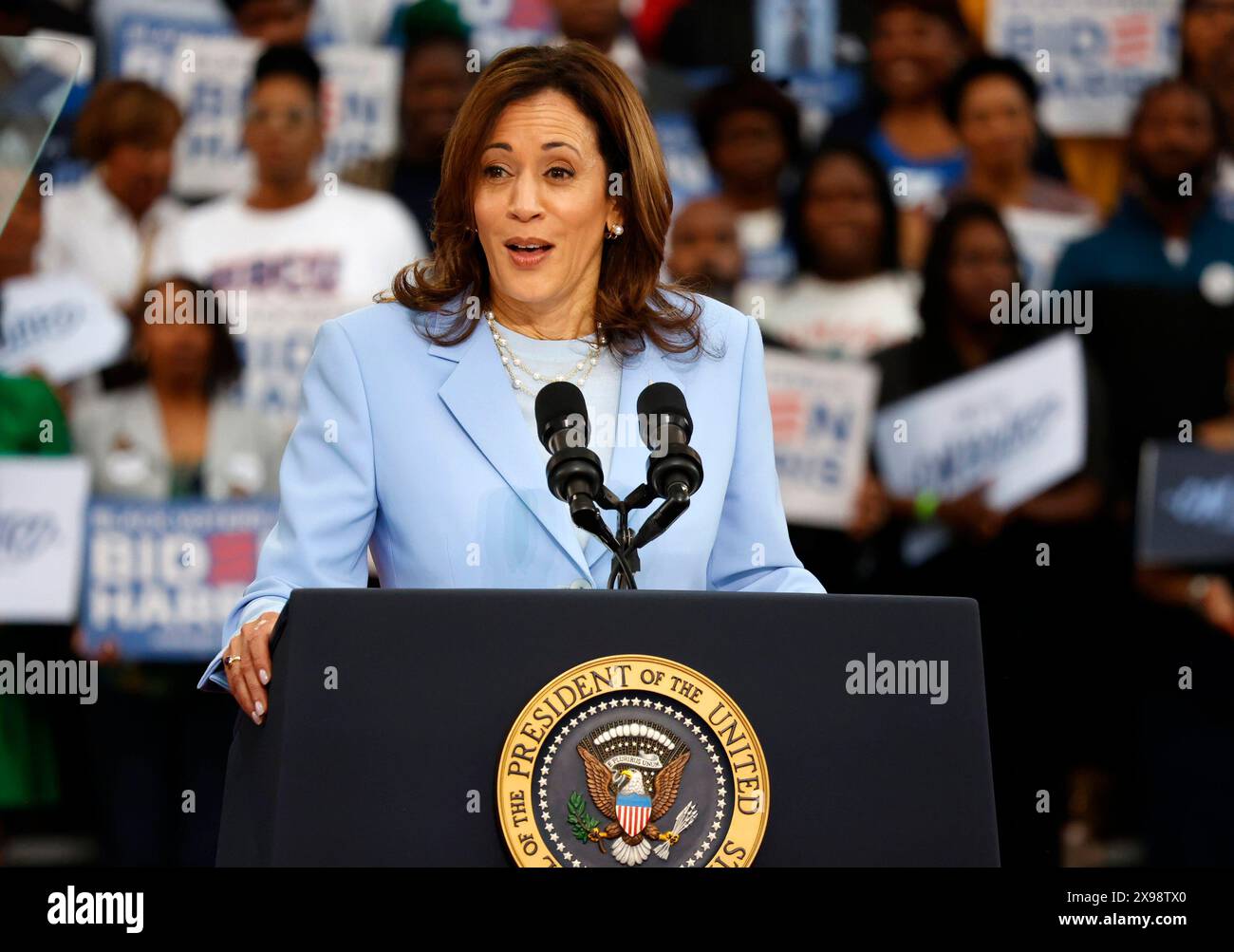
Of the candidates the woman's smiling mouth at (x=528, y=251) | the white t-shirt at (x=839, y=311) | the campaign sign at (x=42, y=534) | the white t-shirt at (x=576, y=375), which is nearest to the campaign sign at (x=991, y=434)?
the white t-shirt at (x=839, y=311)

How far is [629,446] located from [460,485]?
0.22m

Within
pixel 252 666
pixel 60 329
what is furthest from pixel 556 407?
pixel 60 329

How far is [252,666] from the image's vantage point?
1.82m

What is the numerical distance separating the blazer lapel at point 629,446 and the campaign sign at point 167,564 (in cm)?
267

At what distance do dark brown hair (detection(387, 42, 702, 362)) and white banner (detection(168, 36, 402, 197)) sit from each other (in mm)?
2746

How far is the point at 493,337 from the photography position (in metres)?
2.36

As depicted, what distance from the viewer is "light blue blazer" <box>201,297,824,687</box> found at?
6.95 ft

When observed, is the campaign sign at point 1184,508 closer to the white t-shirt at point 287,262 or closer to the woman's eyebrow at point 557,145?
the white t-shirt at point 287,262

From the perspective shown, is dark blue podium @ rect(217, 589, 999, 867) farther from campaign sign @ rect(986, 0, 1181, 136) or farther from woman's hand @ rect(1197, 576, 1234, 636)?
campaign sign @ rect(986, 0, 1181, 136)

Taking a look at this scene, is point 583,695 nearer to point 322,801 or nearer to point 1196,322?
point 322,801

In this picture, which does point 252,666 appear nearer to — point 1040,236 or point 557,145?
point 557,145

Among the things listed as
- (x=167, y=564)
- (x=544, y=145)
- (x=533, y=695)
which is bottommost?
(x=167, y=564)
